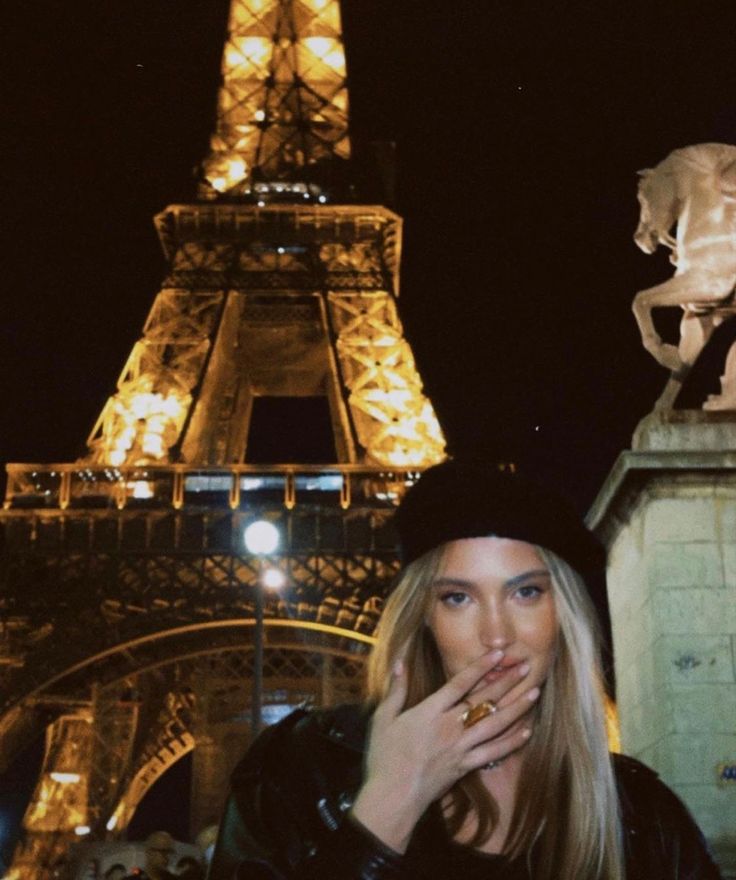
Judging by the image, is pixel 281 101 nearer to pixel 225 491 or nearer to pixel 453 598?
pixel 225 491

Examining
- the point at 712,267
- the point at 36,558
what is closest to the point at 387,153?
the point at 36,558

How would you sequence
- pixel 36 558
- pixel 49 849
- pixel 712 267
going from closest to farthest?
pixel 712 267
pixel 36 558
pixel 49 849

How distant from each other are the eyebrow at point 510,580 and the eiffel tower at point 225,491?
78.3ft

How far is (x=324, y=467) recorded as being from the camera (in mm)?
37438

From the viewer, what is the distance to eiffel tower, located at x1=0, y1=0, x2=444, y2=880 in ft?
115

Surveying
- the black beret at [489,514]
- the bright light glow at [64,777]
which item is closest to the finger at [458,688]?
the black beret at [489,514]

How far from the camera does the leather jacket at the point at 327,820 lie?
256 cm

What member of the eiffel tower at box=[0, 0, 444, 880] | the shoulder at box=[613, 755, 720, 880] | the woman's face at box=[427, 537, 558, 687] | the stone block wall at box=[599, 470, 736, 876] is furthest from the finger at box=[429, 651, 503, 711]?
the eiffel tower at box=[0, 0, 444, 880]

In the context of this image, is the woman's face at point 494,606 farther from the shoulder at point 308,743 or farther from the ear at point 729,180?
the ear at point 729,180

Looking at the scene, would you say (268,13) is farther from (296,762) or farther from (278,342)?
(296,762)

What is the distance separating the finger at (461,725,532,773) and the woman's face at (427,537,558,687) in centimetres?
19

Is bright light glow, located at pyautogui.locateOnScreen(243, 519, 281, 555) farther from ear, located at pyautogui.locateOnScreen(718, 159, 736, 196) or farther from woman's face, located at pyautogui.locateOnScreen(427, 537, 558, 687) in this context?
woman's face, located at pyautogui.locateOnScreen(427, 537, 558, 687)

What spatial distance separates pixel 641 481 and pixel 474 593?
5.88 m

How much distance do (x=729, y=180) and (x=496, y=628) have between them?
Result: 7249 millimetres
